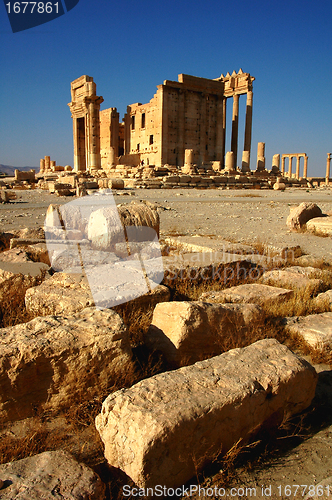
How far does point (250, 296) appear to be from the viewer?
3.93 meters

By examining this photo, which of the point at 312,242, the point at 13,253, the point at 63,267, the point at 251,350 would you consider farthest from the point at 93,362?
the point at 312,242

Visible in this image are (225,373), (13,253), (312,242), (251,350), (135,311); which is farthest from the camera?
(312,242)

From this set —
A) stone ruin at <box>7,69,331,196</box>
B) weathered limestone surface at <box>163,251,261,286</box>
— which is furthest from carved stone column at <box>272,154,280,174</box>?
weathered limestone surface at <box>163,251,261,286</box>

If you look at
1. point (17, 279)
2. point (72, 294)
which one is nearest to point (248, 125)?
point (17, 279)

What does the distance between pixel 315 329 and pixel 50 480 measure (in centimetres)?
263

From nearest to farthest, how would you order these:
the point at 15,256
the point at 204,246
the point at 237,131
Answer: the point at 15,256, the point at 204,246, the point at 237,131

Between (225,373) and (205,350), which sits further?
(205,350)

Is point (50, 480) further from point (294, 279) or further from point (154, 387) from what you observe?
point (294, 279)

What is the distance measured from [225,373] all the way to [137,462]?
78cm

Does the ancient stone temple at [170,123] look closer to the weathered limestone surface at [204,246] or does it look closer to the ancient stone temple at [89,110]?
the ancient stone temple at [89,110]

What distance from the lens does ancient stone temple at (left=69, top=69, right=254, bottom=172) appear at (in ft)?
98.6

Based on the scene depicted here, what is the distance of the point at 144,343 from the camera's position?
10.1ft

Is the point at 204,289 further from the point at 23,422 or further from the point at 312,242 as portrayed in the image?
the point at 312,242

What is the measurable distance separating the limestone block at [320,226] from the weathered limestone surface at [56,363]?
6.65m
